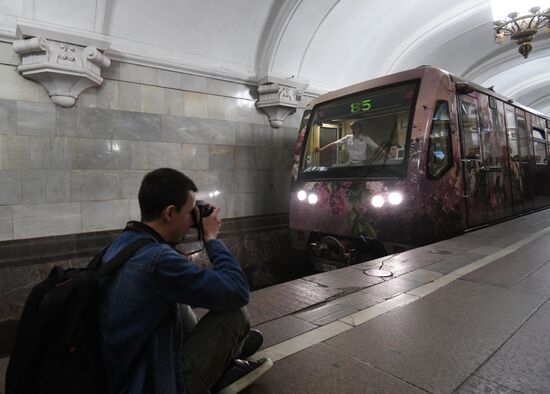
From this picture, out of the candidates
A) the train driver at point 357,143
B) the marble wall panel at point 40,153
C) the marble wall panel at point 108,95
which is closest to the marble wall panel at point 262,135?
the train driver at point 357,143

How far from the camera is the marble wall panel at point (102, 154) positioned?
520 centimetres

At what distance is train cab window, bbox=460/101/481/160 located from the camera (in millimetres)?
5195

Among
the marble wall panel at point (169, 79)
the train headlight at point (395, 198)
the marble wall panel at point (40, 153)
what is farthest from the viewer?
the marble wall panel at point (169, 79)

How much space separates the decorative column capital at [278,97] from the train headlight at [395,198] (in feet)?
11.7

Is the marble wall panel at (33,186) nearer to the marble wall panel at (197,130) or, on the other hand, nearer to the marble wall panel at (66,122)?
the marble wall panel at (66,122)

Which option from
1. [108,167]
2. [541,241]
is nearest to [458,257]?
[541,241]

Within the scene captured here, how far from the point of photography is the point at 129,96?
567 cm

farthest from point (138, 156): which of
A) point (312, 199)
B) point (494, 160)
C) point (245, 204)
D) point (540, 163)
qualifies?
point (540, 163)

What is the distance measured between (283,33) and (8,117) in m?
4.90

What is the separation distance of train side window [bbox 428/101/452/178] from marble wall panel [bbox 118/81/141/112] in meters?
4.50

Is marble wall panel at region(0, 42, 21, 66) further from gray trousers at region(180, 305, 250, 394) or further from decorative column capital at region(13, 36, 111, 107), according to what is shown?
gray trousers at region(180, 305, 250, 394)

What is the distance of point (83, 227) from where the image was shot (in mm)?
5215

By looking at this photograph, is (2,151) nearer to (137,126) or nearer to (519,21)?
(137,126)

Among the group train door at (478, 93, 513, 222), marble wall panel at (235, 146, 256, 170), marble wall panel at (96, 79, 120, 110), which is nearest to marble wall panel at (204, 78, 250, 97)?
marble wall panel at (235, 146, 256, 170)
